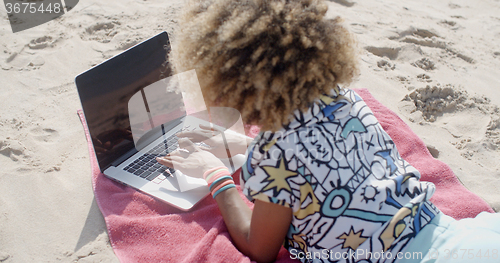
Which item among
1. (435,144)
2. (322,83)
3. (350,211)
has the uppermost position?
(322,83)

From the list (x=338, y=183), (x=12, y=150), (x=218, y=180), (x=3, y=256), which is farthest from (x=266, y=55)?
(x=12, y=150)

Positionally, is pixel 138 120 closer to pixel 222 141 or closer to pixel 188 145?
pixel 188 145

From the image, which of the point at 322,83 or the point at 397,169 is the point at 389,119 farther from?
the point at 322,83

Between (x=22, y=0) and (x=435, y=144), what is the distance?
376 centimetres

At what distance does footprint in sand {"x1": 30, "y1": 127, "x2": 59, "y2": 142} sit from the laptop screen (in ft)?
1.79

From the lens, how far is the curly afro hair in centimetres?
103

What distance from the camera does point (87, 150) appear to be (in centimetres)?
205

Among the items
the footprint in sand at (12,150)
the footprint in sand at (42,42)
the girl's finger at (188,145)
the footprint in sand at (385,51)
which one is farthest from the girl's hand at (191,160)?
the footprint in sand at (385,51)

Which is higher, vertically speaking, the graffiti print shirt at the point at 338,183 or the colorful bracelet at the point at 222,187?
the graffiti print shirt at the point at 338,183

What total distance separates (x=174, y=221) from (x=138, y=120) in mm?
603

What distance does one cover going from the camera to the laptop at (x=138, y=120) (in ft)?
5.39

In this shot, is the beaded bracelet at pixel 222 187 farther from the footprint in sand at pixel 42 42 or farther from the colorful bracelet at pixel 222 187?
the footprint in sand at pixel 42 42

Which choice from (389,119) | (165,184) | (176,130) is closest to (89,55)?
(176,130)

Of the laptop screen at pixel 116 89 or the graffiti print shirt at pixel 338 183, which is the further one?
the laptop screen at pixel 116 89
